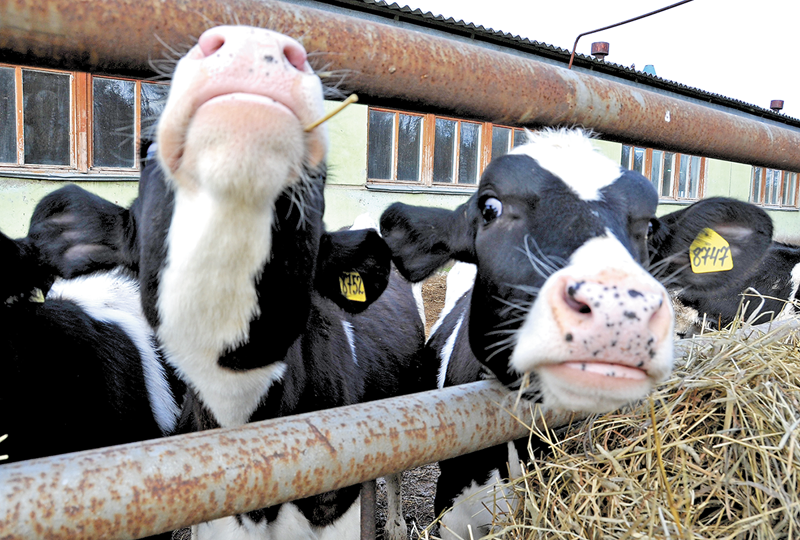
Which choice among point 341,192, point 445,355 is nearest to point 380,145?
point 341,192

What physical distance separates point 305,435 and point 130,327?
2.21m

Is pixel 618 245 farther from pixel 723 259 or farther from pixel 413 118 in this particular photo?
pixel 413 118

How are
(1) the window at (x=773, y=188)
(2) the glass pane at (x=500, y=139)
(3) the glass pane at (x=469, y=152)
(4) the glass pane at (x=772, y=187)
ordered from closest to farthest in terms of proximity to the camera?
(3) the glass pane at (x=469, y=152)
(2) the glass pane at (x=500, y=139)
(1) the window at (x=773, y=188)
(4) the glass pane at (x=772, y=187)

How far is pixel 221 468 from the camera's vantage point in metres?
1.11

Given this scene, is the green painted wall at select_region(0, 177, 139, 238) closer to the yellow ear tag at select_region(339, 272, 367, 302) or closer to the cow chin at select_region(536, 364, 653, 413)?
the yellow ear tag at select_region(339, 272, 367, 302)

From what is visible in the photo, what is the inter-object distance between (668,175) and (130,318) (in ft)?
59.9

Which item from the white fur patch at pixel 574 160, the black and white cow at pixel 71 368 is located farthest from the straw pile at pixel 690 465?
the black and white cow at pixel 71 368

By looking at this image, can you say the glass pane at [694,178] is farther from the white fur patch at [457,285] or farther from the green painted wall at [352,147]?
the white fur patch at [457,285]

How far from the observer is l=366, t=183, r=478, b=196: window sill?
11.3 meters

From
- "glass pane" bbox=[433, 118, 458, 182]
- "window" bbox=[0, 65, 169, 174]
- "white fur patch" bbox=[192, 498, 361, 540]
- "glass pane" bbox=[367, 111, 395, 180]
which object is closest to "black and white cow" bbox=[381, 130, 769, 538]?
"white fur patch" bbox=[192, 498, 361, 540]

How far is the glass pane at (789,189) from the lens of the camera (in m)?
23.8

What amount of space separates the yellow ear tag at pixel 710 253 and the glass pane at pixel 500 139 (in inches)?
423

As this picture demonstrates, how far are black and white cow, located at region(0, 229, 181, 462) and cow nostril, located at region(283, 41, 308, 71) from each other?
1.28m

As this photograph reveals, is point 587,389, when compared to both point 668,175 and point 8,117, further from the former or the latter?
point 668,175
